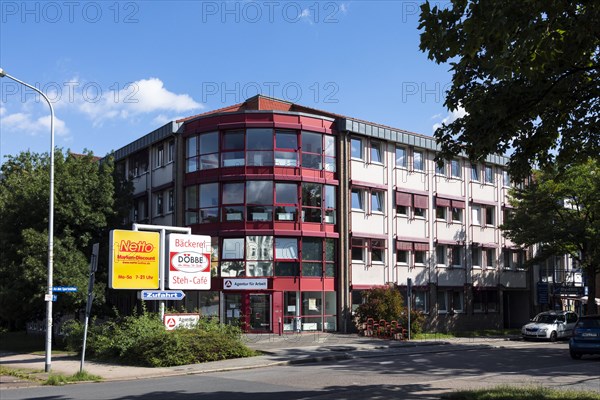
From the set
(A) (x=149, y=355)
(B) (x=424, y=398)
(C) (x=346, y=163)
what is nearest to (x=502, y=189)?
Result: (C) (x=346, y=163)

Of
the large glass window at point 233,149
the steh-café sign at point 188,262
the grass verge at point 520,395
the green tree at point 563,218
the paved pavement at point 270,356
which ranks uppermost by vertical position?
the large glass window at point 233,149

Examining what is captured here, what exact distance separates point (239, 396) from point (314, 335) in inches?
750

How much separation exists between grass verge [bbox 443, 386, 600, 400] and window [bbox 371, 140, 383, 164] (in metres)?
25.9

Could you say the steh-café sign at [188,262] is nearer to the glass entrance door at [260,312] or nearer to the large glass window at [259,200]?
the glass entrance door at [260,312]

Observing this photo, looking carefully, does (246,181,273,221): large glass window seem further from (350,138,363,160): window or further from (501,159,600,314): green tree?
(501,159,600,314): green tree

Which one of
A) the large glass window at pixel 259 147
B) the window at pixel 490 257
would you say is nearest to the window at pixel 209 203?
the large glass window at pixel 259 147

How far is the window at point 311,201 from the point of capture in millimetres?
34562

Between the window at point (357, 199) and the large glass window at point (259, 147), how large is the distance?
5587mm

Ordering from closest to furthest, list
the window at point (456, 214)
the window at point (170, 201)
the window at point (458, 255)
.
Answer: the window at point (170, 201)
the window at point (458, 255)
the window at point (456, 214)

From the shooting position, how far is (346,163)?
1420 inches

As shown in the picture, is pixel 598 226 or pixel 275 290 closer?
pixel 275 290

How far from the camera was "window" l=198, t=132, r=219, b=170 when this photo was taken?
34.9 m

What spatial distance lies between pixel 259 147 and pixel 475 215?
59.1 feet

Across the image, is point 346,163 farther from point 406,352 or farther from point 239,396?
point 239,396
